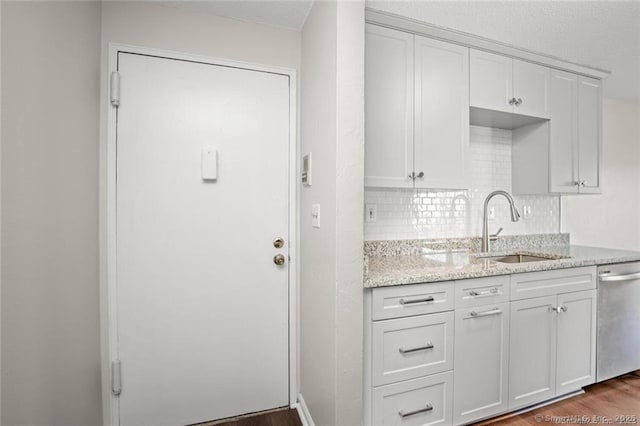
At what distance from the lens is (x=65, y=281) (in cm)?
118

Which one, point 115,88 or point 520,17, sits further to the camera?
point 520,17

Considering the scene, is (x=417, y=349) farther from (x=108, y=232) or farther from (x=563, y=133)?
(x=563, y=133)

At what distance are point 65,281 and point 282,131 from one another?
128 cm

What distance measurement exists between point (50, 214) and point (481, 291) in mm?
1967

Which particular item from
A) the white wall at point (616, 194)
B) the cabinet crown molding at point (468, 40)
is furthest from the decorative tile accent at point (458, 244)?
the cabinet crown molding at point (468, 40)

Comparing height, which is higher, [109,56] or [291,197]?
[109,56]

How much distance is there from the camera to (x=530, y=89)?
83.2 inches

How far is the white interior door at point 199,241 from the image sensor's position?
1583 mm

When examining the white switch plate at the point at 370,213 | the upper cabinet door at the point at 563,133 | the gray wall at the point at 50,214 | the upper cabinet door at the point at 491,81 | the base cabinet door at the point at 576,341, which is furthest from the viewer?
the upper cabinet door at the point at 563,133

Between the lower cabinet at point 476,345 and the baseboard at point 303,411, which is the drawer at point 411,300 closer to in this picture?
the lower cabinet at point 476,345

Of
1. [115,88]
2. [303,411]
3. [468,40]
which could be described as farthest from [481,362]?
[115,88]

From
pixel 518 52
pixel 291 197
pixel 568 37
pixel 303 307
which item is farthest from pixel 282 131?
pixel 568 37

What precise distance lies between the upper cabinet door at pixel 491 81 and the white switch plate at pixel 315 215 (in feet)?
4.20

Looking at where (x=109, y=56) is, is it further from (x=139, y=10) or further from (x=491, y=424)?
(x=491, y=424)
